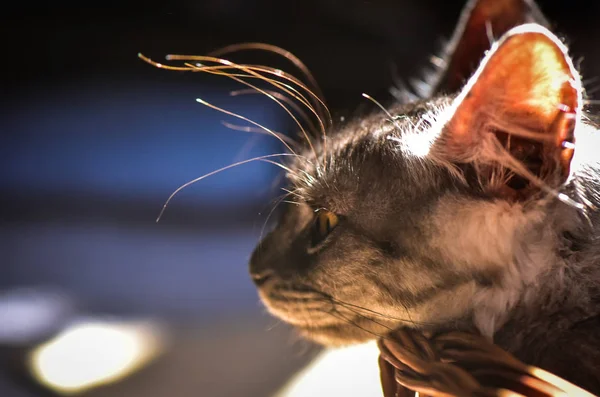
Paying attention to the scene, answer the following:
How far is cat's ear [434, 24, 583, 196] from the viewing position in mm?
543

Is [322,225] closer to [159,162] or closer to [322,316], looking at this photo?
[322,316]

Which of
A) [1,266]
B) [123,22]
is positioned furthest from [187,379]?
[123,22]

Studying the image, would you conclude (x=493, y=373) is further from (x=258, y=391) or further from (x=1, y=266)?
(x=1, y=266)

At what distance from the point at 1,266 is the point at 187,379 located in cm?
56

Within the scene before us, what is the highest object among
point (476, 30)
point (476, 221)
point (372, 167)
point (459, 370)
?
point (476, 30)

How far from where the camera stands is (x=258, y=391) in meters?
1.00

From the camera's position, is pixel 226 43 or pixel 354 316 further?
pixel 226 43

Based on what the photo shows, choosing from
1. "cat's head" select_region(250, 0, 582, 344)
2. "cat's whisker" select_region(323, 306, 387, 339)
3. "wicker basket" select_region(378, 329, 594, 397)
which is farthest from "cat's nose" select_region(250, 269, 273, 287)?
"wicker basket" select_region(378, 329, 594, 397)

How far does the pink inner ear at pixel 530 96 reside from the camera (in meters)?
0.54

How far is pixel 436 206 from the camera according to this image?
2.29ft

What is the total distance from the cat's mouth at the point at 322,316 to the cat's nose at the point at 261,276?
0.04 ft

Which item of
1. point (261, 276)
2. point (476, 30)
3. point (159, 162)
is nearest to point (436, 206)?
point (261, 276)

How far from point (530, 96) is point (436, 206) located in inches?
7.1

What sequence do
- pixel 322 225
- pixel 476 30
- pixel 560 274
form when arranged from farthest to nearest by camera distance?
pixel 476 30
pixel 322 225
pixel 560 274
